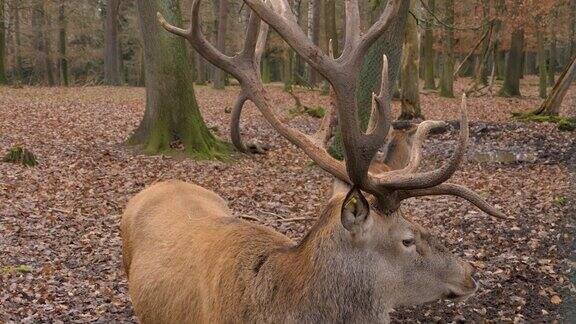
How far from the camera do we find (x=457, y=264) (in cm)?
457

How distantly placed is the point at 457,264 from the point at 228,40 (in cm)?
4148

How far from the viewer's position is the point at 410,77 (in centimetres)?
2222

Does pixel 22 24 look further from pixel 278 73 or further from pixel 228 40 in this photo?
pixel 278 73

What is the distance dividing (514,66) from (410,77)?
10750 millimetres

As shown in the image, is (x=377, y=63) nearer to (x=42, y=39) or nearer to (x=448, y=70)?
(x=448, y=70)

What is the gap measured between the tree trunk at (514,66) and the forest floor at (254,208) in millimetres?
12451

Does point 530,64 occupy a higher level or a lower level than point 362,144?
lower

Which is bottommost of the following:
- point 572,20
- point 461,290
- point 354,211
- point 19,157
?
point 19,157

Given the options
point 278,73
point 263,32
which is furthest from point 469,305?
point 278,73

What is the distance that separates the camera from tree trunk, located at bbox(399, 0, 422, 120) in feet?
72.1

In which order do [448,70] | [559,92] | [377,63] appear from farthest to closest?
[448,70] → [559,92] → [377,63]

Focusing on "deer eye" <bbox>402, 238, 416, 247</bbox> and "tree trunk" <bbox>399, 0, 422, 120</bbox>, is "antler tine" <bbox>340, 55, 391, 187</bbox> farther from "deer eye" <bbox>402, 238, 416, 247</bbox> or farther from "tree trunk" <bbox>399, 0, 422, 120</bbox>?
"tree trunk" <bbox>399, 0, 422, 120</bbox>

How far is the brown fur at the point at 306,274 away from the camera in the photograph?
13.9ft

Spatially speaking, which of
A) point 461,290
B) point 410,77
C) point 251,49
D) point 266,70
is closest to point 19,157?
point 251,49
